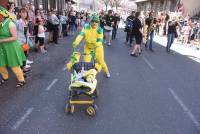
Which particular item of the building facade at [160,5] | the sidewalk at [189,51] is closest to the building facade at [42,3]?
the sidewalk at [189,51]

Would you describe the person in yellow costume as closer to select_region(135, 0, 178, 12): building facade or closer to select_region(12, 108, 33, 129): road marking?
select_region(12, 108, 33, 129): road marking

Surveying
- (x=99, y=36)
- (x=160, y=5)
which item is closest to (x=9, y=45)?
(x=99, y=36)

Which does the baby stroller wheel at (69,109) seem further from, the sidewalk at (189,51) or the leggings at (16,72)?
the sidewalk at (189,51)

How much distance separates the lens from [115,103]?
636cm

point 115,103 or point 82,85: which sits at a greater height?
point 82,85

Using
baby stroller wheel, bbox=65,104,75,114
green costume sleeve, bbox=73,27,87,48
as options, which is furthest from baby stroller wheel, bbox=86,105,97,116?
green costume sleeve, bbox=73,27,87,48

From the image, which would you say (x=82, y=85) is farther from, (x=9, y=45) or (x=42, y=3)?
(x=42, y=3)

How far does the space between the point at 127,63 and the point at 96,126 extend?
600cm

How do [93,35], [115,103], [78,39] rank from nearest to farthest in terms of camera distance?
1. [115,103]
2. [78,39]
3. [93,35]

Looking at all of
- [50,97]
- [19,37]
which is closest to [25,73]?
[19,37]

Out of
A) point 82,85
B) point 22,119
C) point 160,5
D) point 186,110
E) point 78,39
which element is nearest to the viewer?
point 22,119

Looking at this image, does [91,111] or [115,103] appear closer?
[91,111]

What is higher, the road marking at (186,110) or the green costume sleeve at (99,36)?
the green costume sleeve at (99,36)

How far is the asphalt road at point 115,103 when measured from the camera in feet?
16.8
